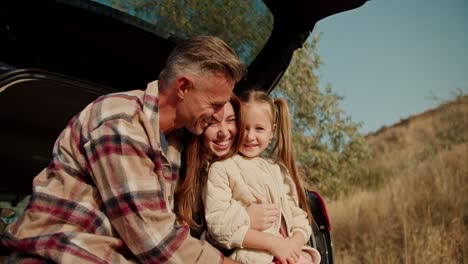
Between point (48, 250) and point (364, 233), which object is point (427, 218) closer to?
point (364, 233)

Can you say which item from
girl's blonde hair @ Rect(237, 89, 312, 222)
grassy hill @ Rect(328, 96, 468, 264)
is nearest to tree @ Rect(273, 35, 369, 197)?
grassy hill @ Rect(328, 96, 468, 264)

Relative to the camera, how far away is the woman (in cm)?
216

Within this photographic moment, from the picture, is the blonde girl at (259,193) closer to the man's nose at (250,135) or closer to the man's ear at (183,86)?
the man's nose at (250,135)

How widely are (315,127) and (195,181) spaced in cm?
496

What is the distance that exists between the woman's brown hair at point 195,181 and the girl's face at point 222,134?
3 centimetres

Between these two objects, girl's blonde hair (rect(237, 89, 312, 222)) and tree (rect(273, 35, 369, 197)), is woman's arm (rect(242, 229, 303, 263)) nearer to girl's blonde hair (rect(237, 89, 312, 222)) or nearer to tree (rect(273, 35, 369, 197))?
girl's blonde hair (rect(237, 89, 312, 222))

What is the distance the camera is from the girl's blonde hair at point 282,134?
232cm

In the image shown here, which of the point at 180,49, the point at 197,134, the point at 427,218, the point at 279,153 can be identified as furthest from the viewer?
the point at 427,218

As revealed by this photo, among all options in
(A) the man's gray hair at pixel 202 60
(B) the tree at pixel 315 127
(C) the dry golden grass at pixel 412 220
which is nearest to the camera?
(A) the man's gray hair at pixel 202 60

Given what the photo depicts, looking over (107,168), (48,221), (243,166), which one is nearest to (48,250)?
(48,221)

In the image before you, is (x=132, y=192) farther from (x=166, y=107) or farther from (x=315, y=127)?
(x=315, y=127)

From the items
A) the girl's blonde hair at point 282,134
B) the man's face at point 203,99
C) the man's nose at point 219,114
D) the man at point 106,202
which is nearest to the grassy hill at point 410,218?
the girl's blonde hair at point 282,134

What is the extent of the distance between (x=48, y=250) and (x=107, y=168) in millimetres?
323

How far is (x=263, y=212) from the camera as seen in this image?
6.72ft
